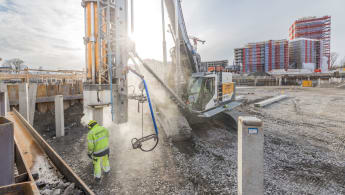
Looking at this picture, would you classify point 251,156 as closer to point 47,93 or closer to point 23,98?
point 23,98

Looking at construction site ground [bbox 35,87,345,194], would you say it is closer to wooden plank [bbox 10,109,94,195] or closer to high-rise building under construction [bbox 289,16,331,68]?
wooden plank [bbox 10,109,94,195]

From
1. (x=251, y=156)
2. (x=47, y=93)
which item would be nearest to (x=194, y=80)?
(x=251, y=156)

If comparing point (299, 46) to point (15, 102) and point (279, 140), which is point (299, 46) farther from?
point (15, 102)

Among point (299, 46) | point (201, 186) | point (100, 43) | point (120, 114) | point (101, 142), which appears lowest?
point (201, 186)

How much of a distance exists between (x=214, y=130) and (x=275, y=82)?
121 feet

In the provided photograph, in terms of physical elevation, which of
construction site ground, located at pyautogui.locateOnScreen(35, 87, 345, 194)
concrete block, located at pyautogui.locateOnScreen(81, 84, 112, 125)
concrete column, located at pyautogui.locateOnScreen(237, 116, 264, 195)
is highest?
concrete block, located at pyautogui.locateOnScreen(81, 84, 112, 125)

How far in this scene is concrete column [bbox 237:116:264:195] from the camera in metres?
2.06

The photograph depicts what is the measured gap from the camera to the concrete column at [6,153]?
1214 millimetres

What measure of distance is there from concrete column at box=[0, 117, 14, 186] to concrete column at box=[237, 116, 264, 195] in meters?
2.10

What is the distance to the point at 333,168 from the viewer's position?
480 centimetres

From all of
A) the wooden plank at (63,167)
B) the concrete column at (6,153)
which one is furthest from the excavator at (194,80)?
the concrete column at (6,153)

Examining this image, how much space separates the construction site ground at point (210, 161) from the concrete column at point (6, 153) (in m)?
2.96

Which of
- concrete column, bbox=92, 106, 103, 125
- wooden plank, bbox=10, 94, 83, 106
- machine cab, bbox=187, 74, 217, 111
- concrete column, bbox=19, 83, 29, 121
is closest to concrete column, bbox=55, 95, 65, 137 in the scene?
concrete column, bbox=19, 83, 29, 121

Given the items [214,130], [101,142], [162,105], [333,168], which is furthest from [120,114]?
[333,168]
